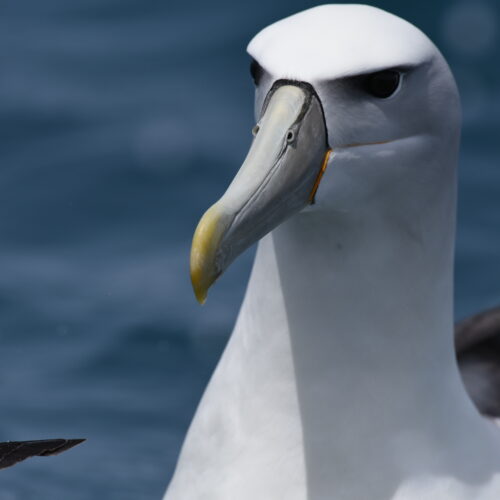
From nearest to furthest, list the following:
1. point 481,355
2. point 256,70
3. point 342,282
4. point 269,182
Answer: point 269,182 < point 256,70 < point 342,282 < point 481,355

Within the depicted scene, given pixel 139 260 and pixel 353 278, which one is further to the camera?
pixel 139 260

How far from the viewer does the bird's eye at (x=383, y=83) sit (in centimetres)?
313

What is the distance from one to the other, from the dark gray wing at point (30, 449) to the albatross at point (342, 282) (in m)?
0.41

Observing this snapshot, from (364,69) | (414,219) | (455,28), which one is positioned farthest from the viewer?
(455,28)

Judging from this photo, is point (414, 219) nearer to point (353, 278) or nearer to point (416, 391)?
point (353, 278)

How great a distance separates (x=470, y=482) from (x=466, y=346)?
136 centimetres

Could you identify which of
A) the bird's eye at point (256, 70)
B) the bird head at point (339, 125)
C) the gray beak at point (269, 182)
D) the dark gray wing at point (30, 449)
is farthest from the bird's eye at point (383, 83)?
the dark gray wing at point (30, 449)

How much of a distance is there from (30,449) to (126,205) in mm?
3596

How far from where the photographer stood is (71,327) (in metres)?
6.24

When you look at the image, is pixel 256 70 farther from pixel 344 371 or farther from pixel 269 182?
pixel 344 371

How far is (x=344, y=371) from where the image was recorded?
350cm

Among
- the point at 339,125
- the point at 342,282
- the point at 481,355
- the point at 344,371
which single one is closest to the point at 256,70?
the point at 339,125

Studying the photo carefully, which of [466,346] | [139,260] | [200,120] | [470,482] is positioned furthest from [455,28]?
[470,482]

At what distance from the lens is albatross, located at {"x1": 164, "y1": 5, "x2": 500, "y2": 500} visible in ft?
10.2
